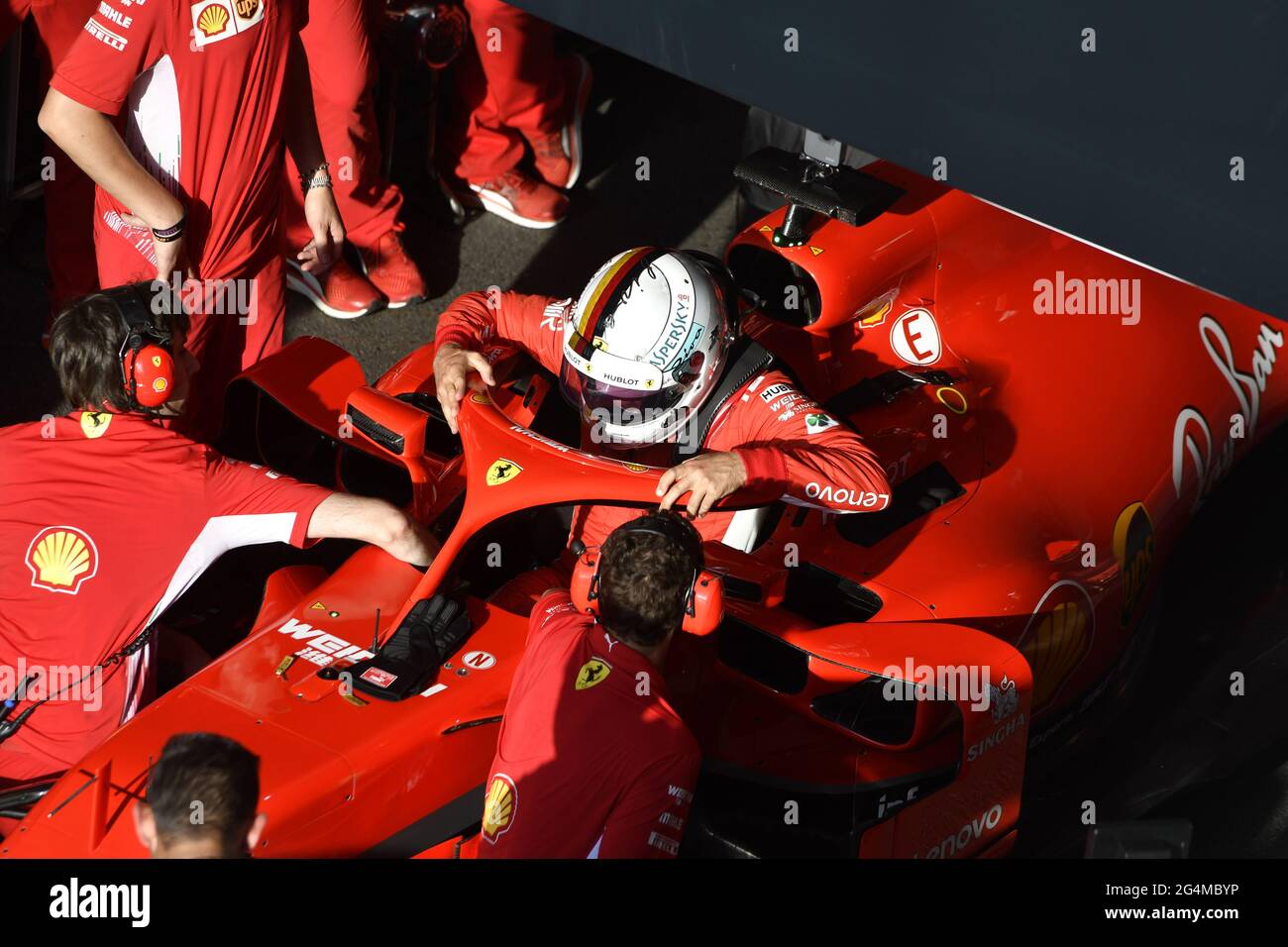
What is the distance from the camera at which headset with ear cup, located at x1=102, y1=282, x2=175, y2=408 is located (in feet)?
11.2

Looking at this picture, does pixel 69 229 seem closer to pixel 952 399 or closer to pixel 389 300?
pixel 389 300

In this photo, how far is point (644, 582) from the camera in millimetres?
3062

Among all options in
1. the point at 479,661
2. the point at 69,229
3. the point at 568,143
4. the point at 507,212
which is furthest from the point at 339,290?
the point at 479,661

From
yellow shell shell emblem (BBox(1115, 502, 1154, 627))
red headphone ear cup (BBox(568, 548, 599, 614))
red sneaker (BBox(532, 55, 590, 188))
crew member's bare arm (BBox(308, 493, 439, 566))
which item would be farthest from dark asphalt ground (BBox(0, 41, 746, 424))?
yellow shell shell emblem (BBox(1115, 502, 1154, 627))

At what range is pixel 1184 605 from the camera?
486 cm

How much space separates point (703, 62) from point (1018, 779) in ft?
6.46

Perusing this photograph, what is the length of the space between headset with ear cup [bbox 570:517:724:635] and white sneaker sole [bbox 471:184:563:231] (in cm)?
302

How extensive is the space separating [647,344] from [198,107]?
1456 mm

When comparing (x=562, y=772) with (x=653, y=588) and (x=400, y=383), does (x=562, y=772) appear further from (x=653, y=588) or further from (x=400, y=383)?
(x=400, y=383)

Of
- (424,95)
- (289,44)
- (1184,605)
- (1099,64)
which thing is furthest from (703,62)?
(424,95)

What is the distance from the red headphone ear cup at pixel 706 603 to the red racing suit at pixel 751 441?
32 centimetres

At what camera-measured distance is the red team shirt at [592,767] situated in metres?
2.92

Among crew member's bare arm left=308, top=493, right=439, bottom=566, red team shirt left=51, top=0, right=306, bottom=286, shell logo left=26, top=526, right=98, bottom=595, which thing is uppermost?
red team shirt left=51, top=0, right=306, bottom=286

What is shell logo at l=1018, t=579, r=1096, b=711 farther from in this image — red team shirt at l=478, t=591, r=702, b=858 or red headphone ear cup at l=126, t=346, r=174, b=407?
red headphone ear cup at l=126, t=346, r=174, b=407
